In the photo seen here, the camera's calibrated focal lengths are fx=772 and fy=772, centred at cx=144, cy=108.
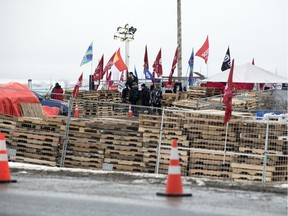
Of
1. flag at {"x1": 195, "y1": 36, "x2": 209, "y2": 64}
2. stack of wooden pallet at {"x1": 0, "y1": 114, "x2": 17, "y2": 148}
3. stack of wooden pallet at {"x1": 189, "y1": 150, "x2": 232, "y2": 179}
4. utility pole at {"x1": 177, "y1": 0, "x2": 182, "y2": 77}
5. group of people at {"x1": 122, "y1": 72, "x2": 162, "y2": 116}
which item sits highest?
utility pole at {"x1": 177, "y1": 0, "x2": 182, "y2": 77}

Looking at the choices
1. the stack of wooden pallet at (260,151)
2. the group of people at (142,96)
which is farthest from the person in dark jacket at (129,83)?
the stack of wooden pallet at (260,151)

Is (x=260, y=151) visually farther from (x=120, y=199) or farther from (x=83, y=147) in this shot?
(x=120, y=199)

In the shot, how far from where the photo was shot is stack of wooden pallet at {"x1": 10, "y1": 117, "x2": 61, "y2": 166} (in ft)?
67.7

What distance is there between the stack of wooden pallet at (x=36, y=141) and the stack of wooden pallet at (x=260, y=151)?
208 inches

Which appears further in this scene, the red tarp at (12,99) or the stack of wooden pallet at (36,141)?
the red tarp at (12,99)

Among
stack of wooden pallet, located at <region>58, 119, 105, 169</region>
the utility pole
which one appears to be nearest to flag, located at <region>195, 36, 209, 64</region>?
the utility pole

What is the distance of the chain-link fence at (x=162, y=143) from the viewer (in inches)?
696

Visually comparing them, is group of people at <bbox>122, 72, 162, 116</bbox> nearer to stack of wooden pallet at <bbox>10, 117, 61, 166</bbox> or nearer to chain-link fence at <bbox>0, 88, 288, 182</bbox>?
stack of wooden pallet at <bbox>10, 117, 61, 166</bbox>

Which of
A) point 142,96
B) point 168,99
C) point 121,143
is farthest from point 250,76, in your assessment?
point 121,143

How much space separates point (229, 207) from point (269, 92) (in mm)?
26935

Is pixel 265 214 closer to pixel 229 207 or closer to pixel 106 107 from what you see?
pixel 229 207

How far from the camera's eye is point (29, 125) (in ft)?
70.5

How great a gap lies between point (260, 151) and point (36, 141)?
651 centimetres

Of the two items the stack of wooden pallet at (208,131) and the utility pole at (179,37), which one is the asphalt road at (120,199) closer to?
the stack of wooden pallet at (208,131)
